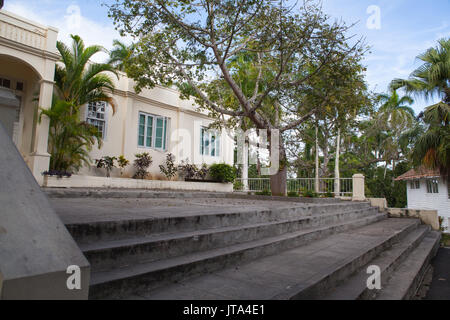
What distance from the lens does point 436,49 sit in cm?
1202

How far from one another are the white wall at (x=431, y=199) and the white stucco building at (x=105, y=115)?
13948 mm

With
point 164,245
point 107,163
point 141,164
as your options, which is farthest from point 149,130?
point 164,245

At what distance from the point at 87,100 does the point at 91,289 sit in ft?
29.2

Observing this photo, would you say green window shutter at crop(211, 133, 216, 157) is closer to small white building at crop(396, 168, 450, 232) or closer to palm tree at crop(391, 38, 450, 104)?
palm tree at crop(391, 38, 450, 104)

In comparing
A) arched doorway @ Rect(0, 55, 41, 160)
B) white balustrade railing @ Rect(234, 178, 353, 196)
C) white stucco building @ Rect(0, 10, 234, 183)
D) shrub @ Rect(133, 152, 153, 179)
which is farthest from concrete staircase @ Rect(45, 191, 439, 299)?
shrub @ Rect(133, 152, 153, 179)

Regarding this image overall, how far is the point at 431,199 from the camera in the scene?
1855cm

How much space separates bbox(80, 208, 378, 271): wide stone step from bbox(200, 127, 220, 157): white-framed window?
35.1 feet

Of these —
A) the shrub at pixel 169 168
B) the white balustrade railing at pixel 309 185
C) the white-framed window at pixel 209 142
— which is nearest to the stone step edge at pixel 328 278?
the white balustrade railing at pixel 309 185

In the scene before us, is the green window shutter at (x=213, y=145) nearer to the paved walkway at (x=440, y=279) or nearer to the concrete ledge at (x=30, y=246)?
the paved walkway at (x=440, y=279)

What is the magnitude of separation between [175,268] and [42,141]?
25.1 feet

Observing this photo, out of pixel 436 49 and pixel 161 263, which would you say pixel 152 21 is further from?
pixel 436 49

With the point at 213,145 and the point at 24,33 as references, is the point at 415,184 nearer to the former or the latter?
the point at 213,145

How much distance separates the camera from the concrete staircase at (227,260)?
6.98 feet
